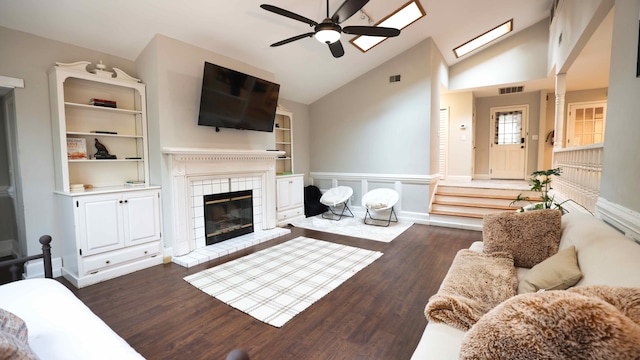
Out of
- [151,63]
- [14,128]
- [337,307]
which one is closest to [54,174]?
[14,128]

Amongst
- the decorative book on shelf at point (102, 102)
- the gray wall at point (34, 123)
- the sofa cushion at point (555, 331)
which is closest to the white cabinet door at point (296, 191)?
the decorative book on shelf at point (102, 102)

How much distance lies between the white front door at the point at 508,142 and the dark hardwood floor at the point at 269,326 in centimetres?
561

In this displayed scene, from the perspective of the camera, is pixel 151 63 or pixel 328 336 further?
pixel 151 63

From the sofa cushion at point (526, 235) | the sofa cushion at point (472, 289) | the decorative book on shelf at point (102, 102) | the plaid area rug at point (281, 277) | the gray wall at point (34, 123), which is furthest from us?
the decorative book on shelf at point (102, 102)

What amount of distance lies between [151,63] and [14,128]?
1548mm

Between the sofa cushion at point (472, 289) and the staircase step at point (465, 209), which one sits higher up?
the sofa cushion at point (472, 289)

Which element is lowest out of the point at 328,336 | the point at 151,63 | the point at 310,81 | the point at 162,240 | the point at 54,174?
the point at 328,336

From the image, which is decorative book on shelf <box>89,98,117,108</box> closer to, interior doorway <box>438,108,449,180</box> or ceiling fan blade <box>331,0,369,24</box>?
ceiling fan blade <box>331,0,369,24</box>

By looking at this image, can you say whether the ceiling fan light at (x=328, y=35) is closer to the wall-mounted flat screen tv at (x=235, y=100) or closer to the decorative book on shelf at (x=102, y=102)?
the wall-mounted flat screen tv at (x=235, y=100)

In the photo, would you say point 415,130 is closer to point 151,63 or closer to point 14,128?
point 151,63

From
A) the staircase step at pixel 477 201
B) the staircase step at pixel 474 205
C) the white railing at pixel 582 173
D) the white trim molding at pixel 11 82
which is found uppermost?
the white trim molding at pixel 11 82

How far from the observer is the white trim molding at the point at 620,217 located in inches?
62.2

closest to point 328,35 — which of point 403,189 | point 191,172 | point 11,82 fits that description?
point 191,172

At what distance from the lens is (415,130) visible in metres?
5.25
